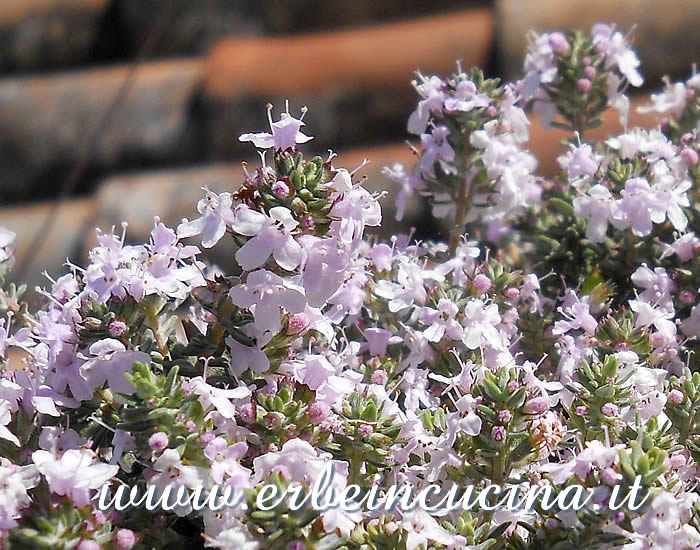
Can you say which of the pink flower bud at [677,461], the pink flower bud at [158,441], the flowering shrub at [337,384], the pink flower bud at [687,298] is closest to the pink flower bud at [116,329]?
the flowering shrub at [337,384]

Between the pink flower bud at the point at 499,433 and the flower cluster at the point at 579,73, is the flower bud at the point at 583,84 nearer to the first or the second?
the flower cluster at the point at 579,73

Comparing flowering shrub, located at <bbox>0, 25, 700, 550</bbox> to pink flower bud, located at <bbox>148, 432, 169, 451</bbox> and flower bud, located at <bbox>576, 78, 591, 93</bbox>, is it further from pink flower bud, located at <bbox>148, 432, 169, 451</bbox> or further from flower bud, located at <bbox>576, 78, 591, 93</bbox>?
flower bud, located at <bbox>576, 78, 591, 93</bbox>

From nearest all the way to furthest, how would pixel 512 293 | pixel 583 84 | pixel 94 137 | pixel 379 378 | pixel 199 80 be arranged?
pixel 379 378, pixel 512 293, pixel 583 84, pixel 199 80, pixel 94 137

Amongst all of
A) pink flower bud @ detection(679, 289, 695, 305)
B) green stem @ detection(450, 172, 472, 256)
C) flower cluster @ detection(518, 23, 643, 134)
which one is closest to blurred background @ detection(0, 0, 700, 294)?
flower cluster @ detection(518, 23, 643, 134)

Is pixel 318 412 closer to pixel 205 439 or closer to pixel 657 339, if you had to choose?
pixel 205 439

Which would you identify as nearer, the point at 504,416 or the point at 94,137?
the point at 504,416

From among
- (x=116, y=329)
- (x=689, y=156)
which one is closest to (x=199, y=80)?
(x=689, y=156)

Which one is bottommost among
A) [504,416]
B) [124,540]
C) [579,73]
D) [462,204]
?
[124,540]

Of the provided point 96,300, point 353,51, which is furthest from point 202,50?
point 96,300
